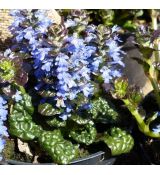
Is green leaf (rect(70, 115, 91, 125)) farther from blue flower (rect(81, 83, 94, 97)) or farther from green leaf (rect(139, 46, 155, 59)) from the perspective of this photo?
green leaf (rect(139, 46, 155, 59))

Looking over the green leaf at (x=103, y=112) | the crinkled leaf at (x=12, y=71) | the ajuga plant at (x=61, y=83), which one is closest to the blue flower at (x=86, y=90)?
the ajuga plant at (x=61, y=83)

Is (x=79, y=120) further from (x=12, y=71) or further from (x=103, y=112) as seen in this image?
(x=12, y=71)

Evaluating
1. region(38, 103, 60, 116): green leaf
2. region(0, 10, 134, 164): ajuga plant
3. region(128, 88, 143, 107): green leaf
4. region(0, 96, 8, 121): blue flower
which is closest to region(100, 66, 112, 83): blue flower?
region(0, 10, 134, 164): ajuga plant

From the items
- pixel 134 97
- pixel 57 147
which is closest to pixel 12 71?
pixel 57 147

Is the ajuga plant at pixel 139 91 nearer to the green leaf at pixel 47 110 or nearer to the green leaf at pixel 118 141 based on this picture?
the green leaf at pixel 118 141

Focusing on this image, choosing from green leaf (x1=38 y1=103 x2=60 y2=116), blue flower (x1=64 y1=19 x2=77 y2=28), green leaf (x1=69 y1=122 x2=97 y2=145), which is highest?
blue flower (x1=64 y1=19 x2=77 y2=28)
